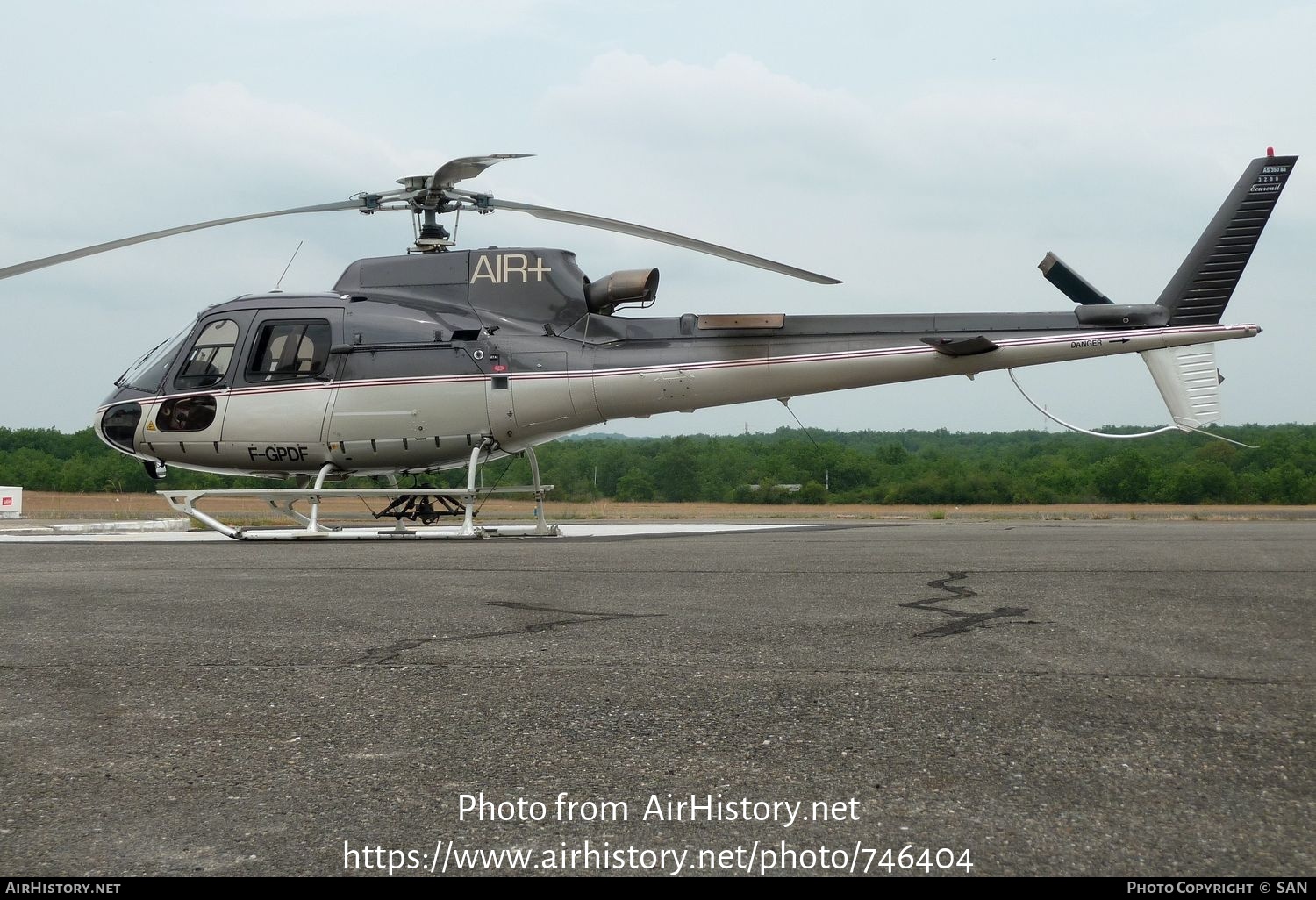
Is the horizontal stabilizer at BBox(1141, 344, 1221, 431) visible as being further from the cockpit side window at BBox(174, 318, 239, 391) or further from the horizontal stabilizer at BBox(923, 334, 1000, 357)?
the cockpit side window at BBox(174, 318, 239, 391)

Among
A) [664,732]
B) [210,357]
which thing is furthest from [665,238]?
[664,732]

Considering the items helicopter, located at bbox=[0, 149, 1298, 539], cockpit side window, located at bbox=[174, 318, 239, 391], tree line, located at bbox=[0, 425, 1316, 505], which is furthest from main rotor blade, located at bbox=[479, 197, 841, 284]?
tree line, located at bbox=[0, 425, 1316, 505]

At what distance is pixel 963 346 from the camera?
14.3m

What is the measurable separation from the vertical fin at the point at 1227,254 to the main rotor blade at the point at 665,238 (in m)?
4.89

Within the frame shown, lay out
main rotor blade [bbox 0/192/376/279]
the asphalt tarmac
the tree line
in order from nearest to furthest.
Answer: the asphalt tarmac, main rotor blade [bbox 0/192/376/279], the tree line

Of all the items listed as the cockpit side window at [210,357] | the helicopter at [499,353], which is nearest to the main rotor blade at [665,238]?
the helicopter at [499,353]

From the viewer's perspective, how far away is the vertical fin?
14266 millimetres

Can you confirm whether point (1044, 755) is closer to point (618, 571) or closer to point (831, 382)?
point (618, 571)

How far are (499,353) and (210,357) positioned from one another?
14.3ft

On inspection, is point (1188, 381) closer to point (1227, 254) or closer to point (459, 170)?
point (1227, 254)

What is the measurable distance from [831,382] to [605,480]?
3239cm

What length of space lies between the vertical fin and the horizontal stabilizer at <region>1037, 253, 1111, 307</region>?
902mm

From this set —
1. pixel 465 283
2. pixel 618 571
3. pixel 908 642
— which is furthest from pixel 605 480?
pixel 908 642

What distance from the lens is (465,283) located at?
1562cm
